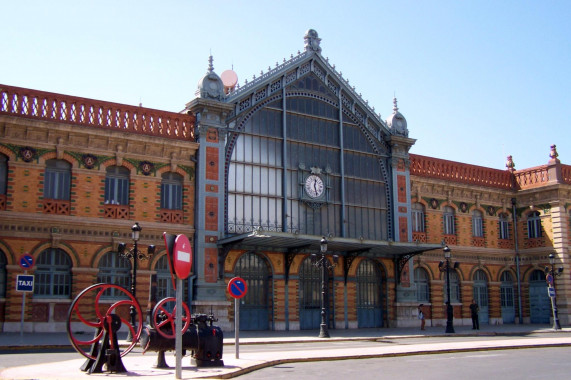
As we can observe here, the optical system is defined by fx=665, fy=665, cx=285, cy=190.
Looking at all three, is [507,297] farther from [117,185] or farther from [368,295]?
[117,185]

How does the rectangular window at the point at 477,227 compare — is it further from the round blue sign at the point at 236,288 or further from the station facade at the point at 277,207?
the round blue sign at the point at 236,288

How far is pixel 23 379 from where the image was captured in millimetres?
13383

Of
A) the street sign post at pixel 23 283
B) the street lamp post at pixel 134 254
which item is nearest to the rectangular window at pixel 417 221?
the street lamp post at pixel 134 254

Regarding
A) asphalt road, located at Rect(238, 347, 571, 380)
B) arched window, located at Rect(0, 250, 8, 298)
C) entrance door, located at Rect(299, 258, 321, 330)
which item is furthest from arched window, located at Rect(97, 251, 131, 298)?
asphalt road, located at Rect(238, 347, 571, 380)

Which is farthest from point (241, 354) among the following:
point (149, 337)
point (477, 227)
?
point (477, 227)

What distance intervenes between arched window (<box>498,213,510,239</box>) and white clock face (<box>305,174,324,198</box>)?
15.9 metres

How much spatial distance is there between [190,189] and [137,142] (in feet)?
11.7

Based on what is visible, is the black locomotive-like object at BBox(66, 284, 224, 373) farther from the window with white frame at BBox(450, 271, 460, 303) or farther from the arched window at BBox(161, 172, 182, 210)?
the window with white frame at BBox(450, 271, 460, 303)

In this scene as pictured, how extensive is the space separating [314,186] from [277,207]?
2.71m

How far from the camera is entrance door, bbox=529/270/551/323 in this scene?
148ft

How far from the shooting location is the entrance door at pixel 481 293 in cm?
4431

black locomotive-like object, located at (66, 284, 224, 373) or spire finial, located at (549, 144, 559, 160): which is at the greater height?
spire finial, located at (549, 144, 559, 160)

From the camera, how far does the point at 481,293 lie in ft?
146

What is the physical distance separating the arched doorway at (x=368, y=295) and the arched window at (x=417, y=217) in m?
4.38
